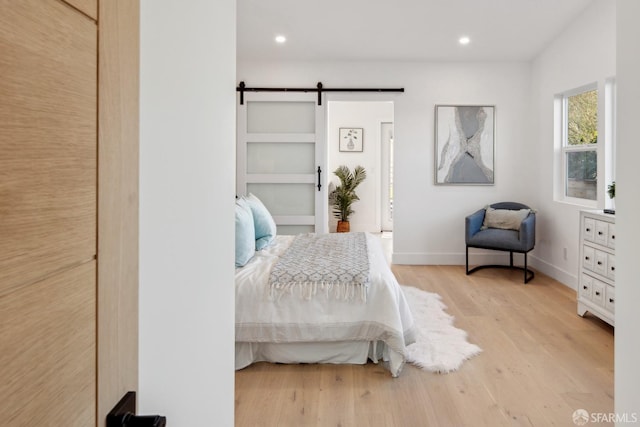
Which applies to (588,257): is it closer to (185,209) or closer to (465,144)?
(465,144)

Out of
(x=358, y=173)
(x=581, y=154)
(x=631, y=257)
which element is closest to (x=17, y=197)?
(x=631, y=257)

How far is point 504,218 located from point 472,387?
3.16 meters

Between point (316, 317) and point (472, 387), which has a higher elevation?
point (316, 317)

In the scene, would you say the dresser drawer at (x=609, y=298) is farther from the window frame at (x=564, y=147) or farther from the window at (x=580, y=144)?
the window frame at (x=564, y=147)

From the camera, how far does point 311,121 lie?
18.0 ft

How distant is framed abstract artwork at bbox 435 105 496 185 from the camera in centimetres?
541

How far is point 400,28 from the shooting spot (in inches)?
185

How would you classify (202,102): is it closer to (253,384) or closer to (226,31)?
(226,31)

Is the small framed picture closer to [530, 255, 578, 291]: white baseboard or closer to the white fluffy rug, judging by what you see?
[530, 255, 578, 291]: white baseboard

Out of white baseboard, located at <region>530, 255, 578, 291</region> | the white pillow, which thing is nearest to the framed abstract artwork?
the white pillow

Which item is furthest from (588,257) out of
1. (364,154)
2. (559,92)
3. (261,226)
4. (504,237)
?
(364,154)

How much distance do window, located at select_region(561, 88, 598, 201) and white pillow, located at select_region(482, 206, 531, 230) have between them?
510 millimetres

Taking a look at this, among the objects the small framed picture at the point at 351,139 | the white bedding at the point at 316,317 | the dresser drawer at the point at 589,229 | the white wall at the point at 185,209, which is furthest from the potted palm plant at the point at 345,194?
the white wall at the point at 185,209

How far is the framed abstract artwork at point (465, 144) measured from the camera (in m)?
5.41
